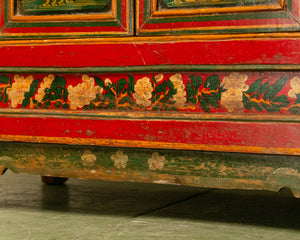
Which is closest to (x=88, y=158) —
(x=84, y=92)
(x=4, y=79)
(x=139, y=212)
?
(x=84, y=92)

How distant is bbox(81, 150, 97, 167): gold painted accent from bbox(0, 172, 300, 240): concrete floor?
25 centimetres

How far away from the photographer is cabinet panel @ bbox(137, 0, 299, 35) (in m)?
2.14

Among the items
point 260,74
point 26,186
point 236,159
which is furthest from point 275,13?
point 26,186

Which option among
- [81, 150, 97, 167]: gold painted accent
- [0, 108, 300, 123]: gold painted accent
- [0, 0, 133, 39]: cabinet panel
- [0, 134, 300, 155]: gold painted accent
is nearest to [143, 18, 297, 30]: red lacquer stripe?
[0, 0, 133, 39]: cabinet panel

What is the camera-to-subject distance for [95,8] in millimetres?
2391

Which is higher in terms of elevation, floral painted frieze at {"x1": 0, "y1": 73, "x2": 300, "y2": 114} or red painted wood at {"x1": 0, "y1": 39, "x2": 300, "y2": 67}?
red painted wood at {"x1": 0, "y1": 39, "x2": 300, "y2": 67}

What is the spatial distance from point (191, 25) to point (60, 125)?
71cm

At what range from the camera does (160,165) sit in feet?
7.59

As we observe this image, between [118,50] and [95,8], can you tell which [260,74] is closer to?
[118,50]

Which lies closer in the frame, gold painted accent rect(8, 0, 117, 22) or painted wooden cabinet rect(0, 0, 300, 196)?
painted wooden cabinet rect(0, 0, 300, 196)

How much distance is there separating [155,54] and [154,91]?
0.15 m

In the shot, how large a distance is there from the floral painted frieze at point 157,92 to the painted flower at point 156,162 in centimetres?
20

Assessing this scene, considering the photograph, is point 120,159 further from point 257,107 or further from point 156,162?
point 257,107

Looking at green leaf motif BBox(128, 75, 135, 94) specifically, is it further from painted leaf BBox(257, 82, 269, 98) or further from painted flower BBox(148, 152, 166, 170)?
painted leaf BBox(257, 82, 269, 98)
